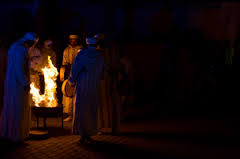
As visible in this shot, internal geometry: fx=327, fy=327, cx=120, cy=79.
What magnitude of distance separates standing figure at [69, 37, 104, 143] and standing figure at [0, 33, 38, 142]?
3.27 ft

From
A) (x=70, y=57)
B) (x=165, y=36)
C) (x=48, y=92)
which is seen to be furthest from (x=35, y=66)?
(x=165, y=36)

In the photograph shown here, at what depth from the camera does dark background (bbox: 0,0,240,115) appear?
1332 centimetres

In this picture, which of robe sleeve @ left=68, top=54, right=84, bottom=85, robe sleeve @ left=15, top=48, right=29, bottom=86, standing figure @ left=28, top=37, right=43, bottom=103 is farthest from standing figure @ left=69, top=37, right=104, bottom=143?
standing figure @ left=28, top=37, right=43, bottom=103

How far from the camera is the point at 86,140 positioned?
7.29 meters

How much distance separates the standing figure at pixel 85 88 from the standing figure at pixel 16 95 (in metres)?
1.00

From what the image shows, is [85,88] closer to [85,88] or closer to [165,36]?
[85,88]

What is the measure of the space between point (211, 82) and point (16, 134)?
944 cm

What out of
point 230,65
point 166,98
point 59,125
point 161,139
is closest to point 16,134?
point 59,125

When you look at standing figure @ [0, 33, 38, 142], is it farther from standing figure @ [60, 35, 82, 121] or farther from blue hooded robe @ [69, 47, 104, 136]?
standing figure @ [60, 35, 82, 121]

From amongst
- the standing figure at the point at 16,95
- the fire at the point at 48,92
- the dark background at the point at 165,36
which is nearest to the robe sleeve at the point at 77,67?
the standing figure at the point at 16,95

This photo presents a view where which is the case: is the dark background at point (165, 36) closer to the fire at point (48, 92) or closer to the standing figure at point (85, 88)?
the fire at point (48, 92)

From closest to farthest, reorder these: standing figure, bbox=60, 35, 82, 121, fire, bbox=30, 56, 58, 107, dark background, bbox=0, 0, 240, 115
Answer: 1. fire, bbox=30, 56, 58, 107
2. standing figure, bbox=60, 35, 82, 121
3. dark background, bbox=0, 0, 240, 115

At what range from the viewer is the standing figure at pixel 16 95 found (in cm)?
665

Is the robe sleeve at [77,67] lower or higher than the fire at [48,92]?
higher
